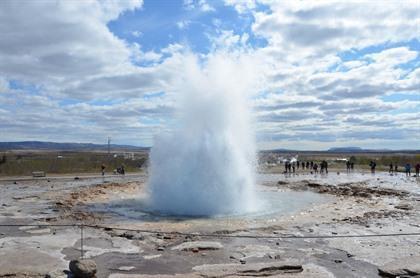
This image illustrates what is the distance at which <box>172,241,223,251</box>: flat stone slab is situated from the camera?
41.7 ft

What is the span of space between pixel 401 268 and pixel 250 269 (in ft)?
10.5

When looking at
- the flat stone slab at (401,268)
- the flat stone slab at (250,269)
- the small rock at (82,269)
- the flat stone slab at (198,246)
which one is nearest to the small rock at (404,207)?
the flat stone slab at (401,268)

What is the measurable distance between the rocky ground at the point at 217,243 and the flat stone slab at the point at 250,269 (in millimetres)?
21

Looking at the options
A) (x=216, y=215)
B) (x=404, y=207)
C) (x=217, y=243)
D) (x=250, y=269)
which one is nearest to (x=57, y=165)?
(x=216, y=215)

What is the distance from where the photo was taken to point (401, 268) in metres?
10.2

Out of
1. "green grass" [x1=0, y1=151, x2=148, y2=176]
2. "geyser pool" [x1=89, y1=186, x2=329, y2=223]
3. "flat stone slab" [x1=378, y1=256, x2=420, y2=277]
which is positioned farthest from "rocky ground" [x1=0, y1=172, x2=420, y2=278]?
"green grass" [x1=0, y1=151, x2=148, y2=176]

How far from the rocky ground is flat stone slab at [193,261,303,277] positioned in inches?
0.8

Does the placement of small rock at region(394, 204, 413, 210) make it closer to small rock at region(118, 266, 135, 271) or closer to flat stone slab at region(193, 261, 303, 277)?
flat stone slab at region(193, 261, 303, 277)

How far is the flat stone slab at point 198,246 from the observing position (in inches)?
500

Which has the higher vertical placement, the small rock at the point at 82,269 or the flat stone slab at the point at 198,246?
the small rock at the point at 82,269

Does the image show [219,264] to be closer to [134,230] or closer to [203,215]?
[134,230]

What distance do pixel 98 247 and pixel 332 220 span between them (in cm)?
922

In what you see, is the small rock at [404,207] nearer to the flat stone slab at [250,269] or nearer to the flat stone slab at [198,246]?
the flat stone slab at [198,246]

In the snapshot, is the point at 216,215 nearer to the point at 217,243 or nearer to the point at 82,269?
the point at 217,243
